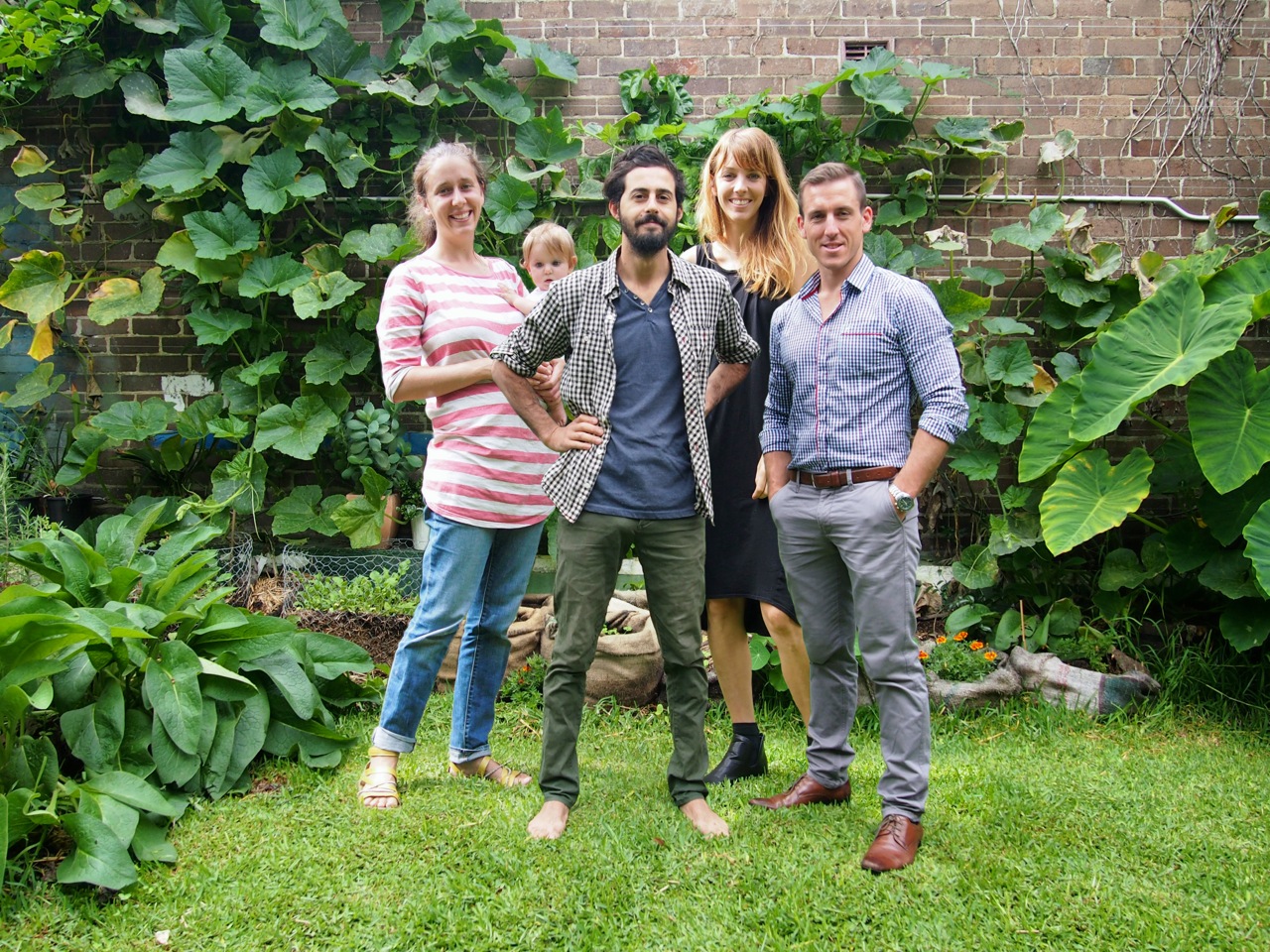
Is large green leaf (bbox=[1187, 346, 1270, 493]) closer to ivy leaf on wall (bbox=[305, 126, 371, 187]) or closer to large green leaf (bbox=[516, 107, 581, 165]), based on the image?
large green leaf (bbox=[516, 107, 581, 165])

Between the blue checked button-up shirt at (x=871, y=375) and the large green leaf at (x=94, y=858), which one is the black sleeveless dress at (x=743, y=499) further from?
the large green leaf at (x=94, y=858)

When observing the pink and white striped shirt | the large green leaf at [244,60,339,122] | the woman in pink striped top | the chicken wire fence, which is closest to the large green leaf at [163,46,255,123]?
the large green leaf at [244,60,339,122]

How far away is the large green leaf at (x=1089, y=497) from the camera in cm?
357

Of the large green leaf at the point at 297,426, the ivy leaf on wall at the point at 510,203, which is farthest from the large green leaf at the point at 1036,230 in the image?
the large green leaf at the point at 297,426

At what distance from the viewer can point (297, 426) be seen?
4555mm

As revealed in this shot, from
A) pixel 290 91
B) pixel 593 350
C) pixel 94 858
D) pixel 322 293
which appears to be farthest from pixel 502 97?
pixel 94 858

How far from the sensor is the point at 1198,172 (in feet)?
15.2

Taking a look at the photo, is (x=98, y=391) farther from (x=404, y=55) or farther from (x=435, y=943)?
(x=435, y=943)

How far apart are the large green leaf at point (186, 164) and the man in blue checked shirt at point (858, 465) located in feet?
10.6

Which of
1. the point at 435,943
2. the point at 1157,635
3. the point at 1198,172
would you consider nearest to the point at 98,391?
the point at 435,943

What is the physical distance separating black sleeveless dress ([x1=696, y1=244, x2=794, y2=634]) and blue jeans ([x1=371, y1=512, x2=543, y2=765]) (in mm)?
524

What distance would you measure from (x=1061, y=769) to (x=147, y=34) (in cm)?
501

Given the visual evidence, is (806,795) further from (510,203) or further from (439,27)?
(439,27)

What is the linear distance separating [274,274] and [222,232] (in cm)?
30
